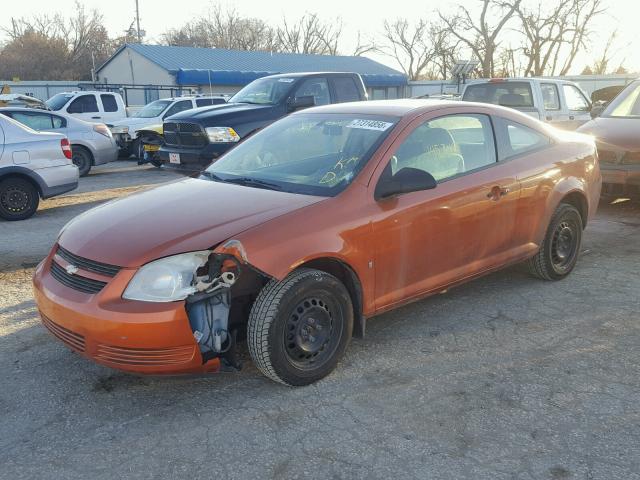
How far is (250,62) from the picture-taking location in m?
39.3

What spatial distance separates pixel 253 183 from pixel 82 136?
10.1 meters

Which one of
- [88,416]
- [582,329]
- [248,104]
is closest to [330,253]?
[88,416]

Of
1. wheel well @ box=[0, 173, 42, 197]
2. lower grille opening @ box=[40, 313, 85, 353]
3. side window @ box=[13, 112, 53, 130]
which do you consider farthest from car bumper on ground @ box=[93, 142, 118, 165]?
lower grille opening @ box=[40, 313, 85, 353]

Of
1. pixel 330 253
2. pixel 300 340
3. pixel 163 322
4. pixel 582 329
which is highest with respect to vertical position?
pixel 330 253

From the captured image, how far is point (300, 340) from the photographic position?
3.46 meters

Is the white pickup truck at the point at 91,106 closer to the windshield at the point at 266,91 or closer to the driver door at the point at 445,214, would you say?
the windshield at the point at 266,91

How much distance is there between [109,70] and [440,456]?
4347cm

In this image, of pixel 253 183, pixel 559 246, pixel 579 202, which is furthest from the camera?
pixel 579 202

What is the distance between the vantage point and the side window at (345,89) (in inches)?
408

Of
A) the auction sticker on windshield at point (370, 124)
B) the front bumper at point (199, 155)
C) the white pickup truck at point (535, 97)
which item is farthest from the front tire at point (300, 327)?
the white pickup truck at point (535, 97)

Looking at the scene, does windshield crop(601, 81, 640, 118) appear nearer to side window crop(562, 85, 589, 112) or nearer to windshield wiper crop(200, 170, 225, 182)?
side window crop(562, 85, 589, 112)

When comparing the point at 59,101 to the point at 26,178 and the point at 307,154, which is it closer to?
the point at 26,178

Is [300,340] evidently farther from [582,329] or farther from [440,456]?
[582,329]

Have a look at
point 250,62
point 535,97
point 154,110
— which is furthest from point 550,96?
point 250,62
